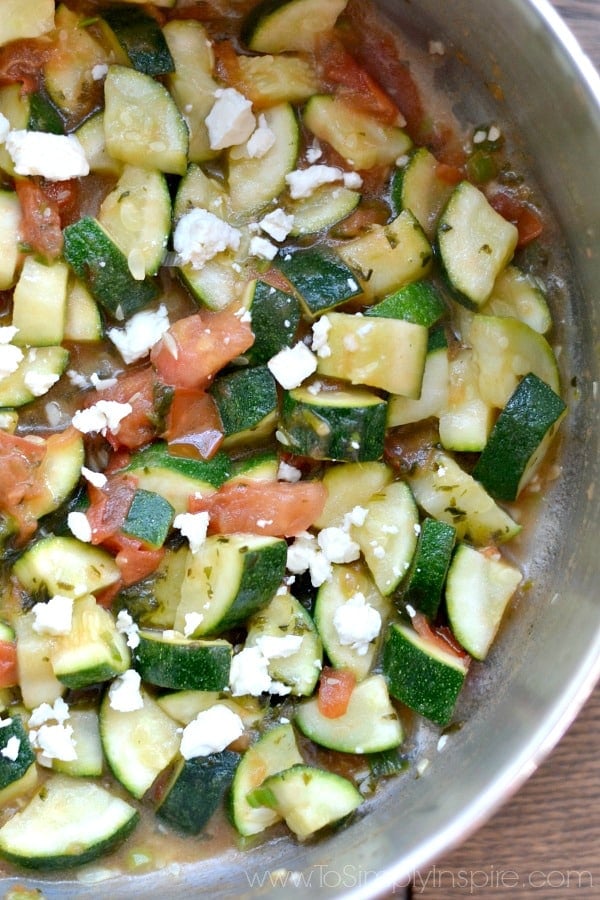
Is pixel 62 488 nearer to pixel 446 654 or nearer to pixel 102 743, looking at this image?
pixel 102 743

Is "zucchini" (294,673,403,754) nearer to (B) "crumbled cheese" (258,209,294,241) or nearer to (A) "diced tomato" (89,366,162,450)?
(A) "diced tomato" (89,366,162,450)

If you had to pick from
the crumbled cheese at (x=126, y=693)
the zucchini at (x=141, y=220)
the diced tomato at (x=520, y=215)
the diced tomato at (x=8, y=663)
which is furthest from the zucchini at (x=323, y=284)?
the diced tomato at (x=8, y=663)

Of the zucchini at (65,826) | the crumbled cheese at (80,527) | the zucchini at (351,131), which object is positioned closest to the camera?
the zucchini at (65,826)

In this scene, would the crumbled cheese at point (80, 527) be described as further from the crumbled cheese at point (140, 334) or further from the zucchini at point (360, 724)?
the zucchini at point (360, 724)

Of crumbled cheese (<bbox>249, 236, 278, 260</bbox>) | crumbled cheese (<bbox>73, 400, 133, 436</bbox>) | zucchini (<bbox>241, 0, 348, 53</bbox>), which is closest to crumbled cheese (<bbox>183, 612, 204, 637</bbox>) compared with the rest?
crumbled cheese (<bbox>73, 400, 133, 436</bbox>)

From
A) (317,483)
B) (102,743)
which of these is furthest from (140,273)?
(102,743)
